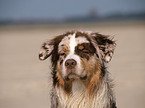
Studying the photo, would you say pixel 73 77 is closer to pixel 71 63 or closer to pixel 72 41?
pixel 71 63

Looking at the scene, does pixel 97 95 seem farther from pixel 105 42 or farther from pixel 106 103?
pixel 105 42

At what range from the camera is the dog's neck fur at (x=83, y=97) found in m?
5.35

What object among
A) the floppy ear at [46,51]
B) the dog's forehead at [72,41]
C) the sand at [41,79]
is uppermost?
the dog's forehead at [72,41]

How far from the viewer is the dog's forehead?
17.0ft

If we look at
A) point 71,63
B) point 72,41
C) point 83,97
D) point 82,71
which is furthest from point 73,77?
point 72,41

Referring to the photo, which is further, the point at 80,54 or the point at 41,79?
the point at 41,79

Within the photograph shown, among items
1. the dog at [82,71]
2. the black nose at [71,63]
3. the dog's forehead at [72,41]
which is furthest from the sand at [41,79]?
the black nose at [71,63]

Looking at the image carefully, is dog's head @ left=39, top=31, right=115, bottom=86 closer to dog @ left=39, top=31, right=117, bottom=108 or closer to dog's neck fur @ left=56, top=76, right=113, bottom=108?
dog @ left=39, top=31, right=117, bottom=108

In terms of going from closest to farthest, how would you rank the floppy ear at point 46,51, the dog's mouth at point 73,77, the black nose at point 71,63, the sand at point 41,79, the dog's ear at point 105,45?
1. the black nose at point 71,63
2. the dog's mouth at point 73,77
3. the dog's ear at point 105,45
4. the floppy ear at point 46,51
5. the sand at point 41,79

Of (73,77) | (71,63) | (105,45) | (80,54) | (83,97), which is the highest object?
(105,45)

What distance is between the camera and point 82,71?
5039 millimetres

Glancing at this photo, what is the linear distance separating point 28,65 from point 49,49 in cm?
999

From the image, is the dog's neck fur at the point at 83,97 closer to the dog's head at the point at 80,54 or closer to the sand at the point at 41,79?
the dog's head at the point at 80,54

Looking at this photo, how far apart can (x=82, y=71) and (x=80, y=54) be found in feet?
1.01
